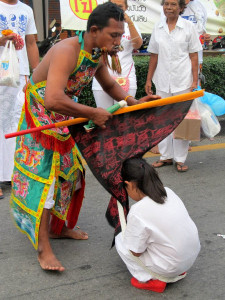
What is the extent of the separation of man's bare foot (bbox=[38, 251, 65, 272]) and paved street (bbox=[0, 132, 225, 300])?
52 millimetres

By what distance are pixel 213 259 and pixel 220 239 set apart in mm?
344

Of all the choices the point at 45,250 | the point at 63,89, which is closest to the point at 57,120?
the point at 63,89

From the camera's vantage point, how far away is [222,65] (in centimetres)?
784

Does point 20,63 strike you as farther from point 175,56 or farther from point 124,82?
point 175,56

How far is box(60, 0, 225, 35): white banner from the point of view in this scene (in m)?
7.26

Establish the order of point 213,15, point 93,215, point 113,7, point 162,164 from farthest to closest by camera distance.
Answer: point 213,15 → point 162,164 → point 93,215 → point 113,7

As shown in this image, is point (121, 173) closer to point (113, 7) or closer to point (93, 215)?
point (113, 7)

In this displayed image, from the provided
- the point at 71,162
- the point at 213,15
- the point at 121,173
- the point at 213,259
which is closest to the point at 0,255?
the point at 71,162

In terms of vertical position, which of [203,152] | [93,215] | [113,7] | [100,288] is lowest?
[203,152]

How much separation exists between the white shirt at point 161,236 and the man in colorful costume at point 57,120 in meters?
0.57

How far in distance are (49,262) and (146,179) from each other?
0.87 meters

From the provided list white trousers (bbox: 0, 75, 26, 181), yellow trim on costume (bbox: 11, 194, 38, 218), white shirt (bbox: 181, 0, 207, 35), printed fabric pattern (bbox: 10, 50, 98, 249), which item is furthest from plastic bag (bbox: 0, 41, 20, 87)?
white shirt (bbox: 181, 0, 207, 35)

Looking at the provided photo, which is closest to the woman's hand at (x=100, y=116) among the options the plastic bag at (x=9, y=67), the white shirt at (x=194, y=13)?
the plastic bag at (x=9, y=67)

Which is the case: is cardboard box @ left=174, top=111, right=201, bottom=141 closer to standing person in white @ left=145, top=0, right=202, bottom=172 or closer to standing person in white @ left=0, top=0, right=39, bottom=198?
standing person in white @ left=145, top=0, right=202, bottom=172
